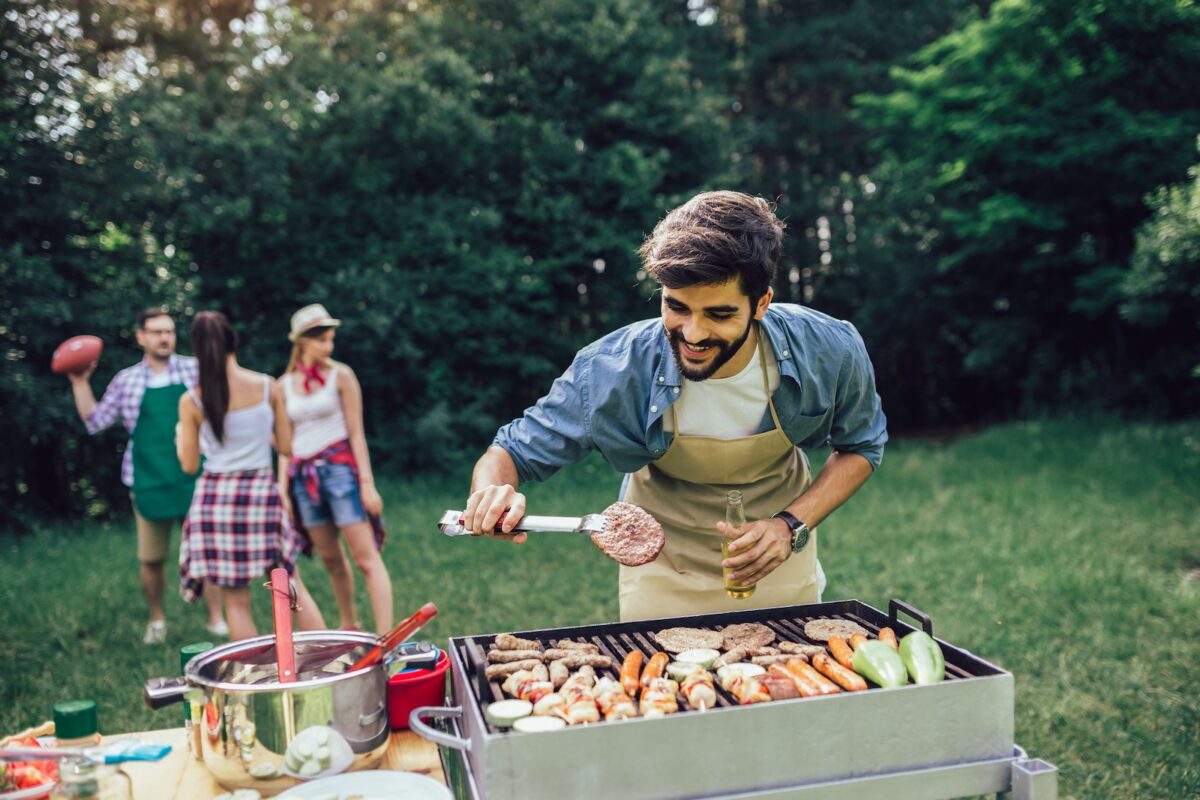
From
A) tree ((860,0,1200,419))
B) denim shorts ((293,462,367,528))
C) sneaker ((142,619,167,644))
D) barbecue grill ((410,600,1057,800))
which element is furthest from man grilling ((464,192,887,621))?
tree ((860,0,1200,419))

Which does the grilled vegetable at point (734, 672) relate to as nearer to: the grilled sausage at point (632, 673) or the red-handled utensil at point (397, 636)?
the grilled sausage at point (632, 673)

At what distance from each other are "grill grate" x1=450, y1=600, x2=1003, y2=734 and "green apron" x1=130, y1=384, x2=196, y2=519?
3.95 metres

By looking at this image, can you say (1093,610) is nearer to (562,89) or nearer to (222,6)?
(562,89)

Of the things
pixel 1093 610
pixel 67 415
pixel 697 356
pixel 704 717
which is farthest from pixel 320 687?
pixel 67 415

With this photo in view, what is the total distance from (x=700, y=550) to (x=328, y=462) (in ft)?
9.54

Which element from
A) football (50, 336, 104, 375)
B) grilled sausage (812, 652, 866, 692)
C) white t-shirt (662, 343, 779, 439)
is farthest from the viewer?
football (50, 336, 104, 375)

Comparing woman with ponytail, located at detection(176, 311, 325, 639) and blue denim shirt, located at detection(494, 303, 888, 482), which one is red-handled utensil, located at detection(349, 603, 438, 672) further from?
woman with ponytail, located at detection(176, 311, 325, 639)

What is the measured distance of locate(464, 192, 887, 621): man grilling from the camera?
234 cm

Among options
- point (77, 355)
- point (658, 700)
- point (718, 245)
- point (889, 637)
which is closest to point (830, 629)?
point (889, 637)

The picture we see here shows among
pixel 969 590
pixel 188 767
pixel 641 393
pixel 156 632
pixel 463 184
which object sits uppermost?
pixel 463 184

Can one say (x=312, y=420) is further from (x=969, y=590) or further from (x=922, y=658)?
(x=969, y=590)

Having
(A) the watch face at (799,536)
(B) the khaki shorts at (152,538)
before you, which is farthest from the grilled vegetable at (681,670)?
(B) the khaki shorts at (152,538)

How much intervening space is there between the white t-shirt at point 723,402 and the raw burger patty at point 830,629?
59cm

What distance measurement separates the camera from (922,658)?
6.42 feet
